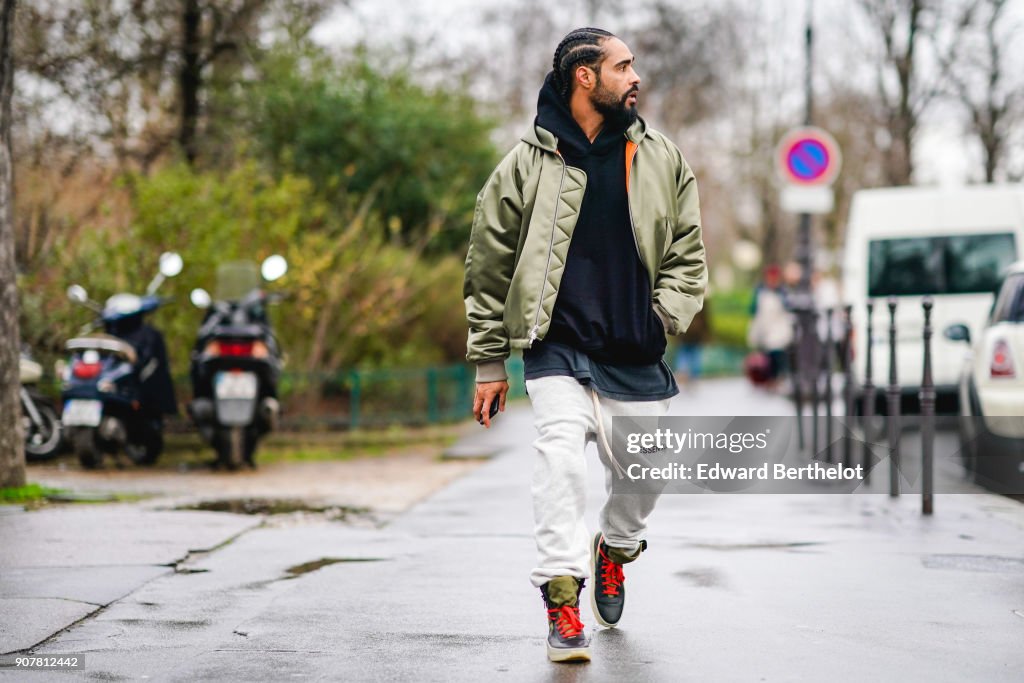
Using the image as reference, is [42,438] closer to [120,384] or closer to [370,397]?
[120,384]

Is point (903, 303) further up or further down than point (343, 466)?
further up

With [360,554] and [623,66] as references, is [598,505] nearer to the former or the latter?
[360,554]

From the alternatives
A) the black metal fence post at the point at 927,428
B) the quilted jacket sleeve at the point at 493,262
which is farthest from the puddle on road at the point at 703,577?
the black metal fence post at the point at 927,428

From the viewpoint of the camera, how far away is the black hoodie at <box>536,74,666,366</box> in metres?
4.83

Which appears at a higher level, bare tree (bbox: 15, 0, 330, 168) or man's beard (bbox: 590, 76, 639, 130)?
bare tree (bbox: 15, 0, 330, 168)

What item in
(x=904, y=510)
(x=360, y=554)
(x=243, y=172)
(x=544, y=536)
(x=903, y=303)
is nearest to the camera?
(x=544, y=536)

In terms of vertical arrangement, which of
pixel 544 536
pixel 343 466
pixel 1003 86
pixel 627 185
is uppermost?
pixel 1003 86

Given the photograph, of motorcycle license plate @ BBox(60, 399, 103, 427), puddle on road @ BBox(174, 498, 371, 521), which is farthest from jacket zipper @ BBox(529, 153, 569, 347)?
motorcycle license plate @ BBox(60, 399, 103, 427)

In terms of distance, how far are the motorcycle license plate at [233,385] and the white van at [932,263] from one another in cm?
675

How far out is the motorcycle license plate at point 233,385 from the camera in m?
10.9

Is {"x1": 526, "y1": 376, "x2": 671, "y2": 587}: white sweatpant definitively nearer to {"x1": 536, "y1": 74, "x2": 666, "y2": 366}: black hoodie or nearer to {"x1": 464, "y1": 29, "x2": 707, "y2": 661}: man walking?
{"x1": 464, "y1": 29, "x2": 707, "y2": 661}: man walking

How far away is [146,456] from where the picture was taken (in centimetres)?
1157

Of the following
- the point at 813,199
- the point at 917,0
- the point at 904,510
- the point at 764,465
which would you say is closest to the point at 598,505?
the point at 904,510

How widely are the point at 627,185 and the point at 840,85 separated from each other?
3080 centimetres
